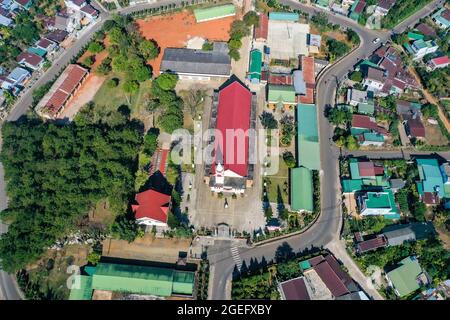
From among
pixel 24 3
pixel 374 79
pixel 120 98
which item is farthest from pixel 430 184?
pixel 24 3

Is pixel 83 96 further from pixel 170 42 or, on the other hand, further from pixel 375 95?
pixel 375 95

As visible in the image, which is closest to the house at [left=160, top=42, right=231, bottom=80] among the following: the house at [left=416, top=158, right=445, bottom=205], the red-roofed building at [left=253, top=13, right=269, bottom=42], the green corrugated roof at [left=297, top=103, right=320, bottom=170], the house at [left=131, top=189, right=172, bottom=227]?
the red-roofed building at [left=253, top=13, right=269, bottom=42]

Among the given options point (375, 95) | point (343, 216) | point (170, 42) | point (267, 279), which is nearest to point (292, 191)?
point (343, 216)

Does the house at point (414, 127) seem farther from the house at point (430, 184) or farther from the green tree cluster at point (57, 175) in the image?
the green tree cluster at point (57, 175)

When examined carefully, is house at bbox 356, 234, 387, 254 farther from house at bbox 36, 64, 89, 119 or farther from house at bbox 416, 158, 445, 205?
house at bbox 36, 64, 89, 119

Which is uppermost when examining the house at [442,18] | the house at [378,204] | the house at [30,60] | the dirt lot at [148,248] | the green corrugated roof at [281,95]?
the house at [442,18]

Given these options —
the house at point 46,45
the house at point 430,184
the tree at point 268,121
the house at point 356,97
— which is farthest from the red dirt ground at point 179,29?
the house at point 430,184
